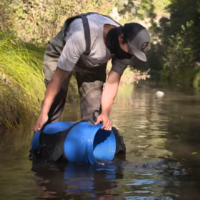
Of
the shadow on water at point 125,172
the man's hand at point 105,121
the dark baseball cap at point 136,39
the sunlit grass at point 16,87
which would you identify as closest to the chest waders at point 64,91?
the shadow on water at point 125,172

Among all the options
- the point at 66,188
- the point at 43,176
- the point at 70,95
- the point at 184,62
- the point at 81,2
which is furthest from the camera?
the point at 184,62

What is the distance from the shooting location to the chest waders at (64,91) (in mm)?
5840

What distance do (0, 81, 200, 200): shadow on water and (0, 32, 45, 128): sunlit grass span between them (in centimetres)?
25

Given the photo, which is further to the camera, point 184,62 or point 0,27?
point 184,62

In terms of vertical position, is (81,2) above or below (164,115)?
above

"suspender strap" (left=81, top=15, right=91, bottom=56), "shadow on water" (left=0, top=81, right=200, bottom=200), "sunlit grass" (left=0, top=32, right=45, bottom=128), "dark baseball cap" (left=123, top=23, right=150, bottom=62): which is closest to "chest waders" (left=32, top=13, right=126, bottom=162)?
"suspender strap" (left=81, top=15, right=91, bottom=56)

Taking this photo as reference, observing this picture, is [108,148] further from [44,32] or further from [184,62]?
[184,62]

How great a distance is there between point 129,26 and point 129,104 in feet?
26.1

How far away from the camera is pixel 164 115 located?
10625 mm

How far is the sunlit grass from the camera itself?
7.52 meters

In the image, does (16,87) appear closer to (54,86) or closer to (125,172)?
(54,86)

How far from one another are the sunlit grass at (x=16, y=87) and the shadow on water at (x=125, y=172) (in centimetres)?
25

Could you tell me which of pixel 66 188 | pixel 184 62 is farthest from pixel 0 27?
pixel 184 62

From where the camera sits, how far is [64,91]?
6.26m
